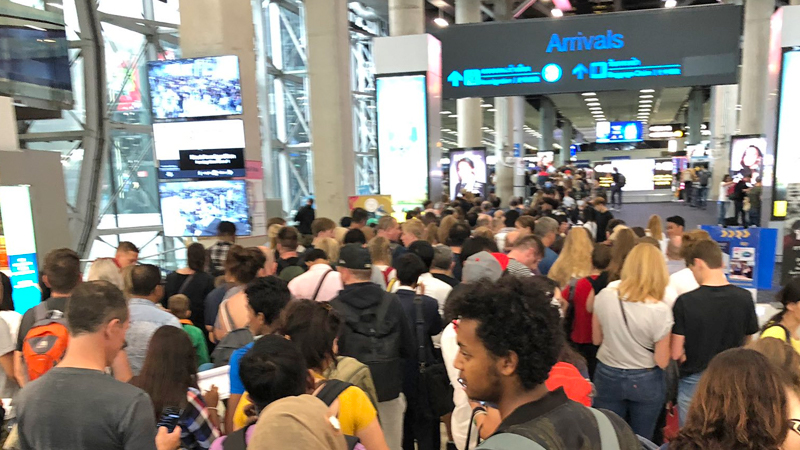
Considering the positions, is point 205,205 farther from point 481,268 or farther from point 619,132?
point 619,132

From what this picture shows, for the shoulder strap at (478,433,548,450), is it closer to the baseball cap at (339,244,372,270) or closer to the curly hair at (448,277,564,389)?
the curly hair at (448,277,564,389)

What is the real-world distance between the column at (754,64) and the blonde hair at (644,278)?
19.0 metres

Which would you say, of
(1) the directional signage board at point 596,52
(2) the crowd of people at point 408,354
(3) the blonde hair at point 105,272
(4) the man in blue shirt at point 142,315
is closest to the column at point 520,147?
(1) the directional signage board at point 596,52

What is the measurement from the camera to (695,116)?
32.4 m

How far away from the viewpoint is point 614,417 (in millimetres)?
1489

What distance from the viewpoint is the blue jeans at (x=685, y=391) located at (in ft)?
11.9

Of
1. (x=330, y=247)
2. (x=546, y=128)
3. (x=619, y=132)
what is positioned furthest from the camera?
(x=546, y=128)

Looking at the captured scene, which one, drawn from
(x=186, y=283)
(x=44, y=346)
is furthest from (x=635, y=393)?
(x=186, y=283)

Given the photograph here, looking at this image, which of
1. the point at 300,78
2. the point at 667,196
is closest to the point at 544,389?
the point at 300,78

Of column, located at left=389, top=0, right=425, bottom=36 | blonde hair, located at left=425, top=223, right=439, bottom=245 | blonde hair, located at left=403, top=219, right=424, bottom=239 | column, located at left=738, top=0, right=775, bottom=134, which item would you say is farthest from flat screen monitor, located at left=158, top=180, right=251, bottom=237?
column, located at left=738, top=0, right=775, bottom=134

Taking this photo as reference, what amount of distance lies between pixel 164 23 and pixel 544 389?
509 inches

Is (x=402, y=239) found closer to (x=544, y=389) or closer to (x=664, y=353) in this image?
(x=664, y=353)

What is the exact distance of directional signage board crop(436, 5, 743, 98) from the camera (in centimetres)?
1209

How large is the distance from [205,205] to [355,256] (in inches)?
172
